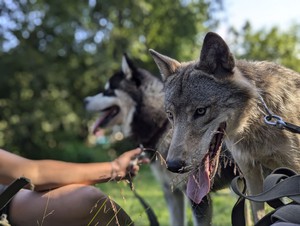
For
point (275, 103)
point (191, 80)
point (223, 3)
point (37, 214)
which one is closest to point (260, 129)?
point (275, 103)

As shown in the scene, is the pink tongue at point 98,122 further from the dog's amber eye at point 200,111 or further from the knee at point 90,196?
the knee at point 90,196

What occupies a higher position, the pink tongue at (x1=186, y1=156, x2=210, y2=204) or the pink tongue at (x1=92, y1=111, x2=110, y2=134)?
the pink tongue at (x1=186, y1=156, x2=210, y2=204)

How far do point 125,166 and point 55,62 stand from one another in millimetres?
16149

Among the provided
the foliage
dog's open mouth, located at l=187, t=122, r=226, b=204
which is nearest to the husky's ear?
dog's open mouth, located at l=187, t=122, r=226, b=204

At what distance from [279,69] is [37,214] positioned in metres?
2.13

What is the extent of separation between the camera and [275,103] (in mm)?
3318

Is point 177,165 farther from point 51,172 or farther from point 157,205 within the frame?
point 157,205

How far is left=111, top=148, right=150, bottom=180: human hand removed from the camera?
9.88 ft

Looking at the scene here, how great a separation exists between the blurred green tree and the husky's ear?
1474 cm

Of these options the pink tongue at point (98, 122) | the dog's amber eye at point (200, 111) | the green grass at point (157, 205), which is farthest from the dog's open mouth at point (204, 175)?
the pink tongue at point (98, 122)

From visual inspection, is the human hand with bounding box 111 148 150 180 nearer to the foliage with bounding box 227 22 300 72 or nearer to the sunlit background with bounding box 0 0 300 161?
the sunlit background with bounding box 0 0 300 161

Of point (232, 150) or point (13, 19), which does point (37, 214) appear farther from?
point (13, 19)

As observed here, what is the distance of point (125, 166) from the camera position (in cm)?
310

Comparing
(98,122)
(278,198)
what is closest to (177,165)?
(278,198)
